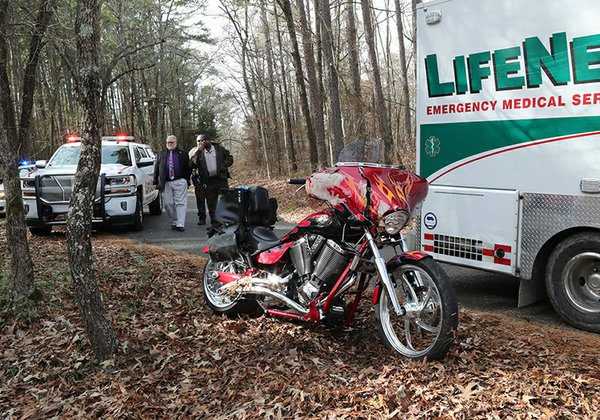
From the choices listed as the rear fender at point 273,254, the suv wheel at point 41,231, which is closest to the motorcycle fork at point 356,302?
the rear fender at point 273,254

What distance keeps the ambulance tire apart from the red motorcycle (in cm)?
173

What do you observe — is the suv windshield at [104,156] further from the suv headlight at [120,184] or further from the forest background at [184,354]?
the forest background at [184,354]

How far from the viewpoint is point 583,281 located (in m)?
4.94

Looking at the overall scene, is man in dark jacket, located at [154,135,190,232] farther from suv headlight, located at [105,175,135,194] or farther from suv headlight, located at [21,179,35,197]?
suv headlight, located at [21,179,35,197]

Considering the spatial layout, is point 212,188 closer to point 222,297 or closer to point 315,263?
point 222,297

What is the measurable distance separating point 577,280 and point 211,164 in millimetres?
7113

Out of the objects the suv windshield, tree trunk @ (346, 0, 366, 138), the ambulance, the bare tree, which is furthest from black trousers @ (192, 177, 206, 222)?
tree trunk @ (346, 0, 366, 138)

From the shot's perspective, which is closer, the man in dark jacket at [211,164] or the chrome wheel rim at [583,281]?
the chrome wheel rim at [583,281]

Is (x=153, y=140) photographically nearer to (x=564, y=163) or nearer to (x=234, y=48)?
(x=234, y=48)

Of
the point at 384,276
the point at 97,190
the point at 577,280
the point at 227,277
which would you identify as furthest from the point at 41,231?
the point at 577,280

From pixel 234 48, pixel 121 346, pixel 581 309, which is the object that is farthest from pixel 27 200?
pixel 234 48

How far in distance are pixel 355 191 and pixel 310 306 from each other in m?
1.07

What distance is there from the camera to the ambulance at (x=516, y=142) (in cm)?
477

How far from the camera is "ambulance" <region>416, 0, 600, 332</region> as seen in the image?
477cm
